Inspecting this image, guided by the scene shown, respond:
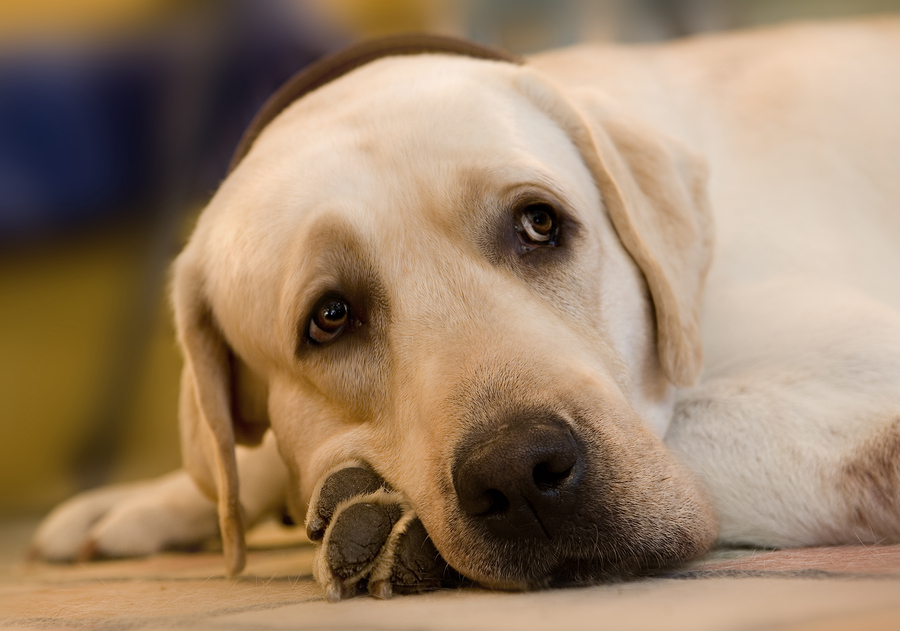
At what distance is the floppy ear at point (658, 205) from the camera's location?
6.70ft

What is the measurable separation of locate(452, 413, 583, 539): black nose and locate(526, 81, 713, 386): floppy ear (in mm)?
684

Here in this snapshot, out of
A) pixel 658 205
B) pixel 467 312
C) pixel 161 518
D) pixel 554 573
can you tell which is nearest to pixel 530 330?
pixel 467 312

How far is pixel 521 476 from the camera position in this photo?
1.36m

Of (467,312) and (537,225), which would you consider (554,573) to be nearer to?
(467,312)

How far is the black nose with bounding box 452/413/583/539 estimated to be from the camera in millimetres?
1379

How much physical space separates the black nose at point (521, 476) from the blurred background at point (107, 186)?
4330 mm

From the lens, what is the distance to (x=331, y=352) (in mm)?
1944

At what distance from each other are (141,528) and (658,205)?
78.3 inches

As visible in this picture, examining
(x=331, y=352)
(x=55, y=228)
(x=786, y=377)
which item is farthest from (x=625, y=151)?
(x=55, y=228)

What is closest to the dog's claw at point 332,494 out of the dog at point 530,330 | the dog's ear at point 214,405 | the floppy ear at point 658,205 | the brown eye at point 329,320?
the dog at point 530,330

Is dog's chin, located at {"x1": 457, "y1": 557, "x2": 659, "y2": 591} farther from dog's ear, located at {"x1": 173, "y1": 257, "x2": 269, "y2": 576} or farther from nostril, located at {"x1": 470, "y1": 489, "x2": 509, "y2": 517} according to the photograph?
dog's ear, located at {"x1": 173, "y1": 257, "x2": 269, "y2": 576}

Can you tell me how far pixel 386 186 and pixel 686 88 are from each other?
58.3 inches

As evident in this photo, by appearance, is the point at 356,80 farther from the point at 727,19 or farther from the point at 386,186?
the point at 727,19

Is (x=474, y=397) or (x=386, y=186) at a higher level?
(x=386, y=186)
